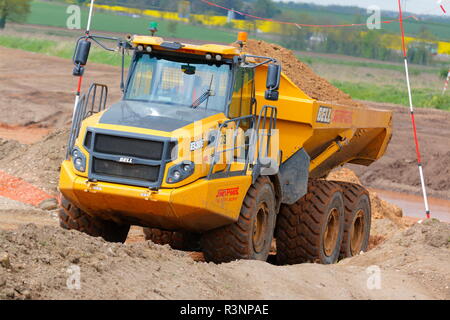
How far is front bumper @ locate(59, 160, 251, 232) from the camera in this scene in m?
9.74

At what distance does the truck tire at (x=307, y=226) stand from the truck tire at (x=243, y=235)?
1332 mm

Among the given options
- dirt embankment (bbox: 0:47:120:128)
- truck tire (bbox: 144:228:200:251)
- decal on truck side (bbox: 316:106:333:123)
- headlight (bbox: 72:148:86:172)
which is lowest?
dirt embankment (bbox: 0:47:120:128)

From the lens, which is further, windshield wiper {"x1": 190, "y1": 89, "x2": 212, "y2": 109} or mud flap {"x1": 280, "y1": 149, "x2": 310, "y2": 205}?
mud flap {"x1": 280, "y1": 149, "x2": 310, "y2": 205}

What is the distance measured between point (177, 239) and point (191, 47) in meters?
3.09

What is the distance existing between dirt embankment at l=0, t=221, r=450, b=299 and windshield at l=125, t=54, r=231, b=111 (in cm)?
184

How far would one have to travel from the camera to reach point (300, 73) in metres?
13.7

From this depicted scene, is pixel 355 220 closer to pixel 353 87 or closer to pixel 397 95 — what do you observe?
pixel 397 95

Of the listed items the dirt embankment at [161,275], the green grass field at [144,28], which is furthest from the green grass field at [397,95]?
the dirt embankment at [161,275]

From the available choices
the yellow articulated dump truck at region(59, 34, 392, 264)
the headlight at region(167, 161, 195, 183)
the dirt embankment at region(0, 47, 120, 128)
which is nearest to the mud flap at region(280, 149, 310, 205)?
the yellow articulated dump truck at region(59, 34, 392, 264)

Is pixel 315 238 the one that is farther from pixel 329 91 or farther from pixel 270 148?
pixel 329 91

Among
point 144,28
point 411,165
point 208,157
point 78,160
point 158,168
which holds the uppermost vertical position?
point 208,157

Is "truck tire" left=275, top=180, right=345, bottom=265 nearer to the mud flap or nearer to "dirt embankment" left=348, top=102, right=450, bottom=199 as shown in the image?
the mud flap

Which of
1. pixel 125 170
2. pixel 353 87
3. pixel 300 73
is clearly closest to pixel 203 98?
pixel 125 170
